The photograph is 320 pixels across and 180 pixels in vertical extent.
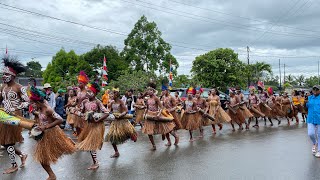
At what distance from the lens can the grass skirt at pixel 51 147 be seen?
6.08m

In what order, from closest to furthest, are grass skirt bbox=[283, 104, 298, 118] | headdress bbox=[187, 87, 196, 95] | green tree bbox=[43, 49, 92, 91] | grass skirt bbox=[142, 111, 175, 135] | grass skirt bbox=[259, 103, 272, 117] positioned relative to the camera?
1. grass skirt bbox=[142, 111, 175, 135]
2. headdress bbox=[187, 87, 196, 95]
3. grass skirt bbox=[259, 103, 272, 117]
4. grass skirt bbox=[283, 104, 298, 118]
5. green tree bbox=[43, 49, 92, 91]

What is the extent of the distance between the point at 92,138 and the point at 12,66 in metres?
2.23

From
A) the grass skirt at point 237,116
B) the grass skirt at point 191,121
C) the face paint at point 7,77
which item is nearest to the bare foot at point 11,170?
the face paint at point 7,77

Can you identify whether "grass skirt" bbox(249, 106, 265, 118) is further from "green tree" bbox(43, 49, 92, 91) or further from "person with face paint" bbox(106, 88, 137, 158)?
"green tree" bbox(43, 49, 92, 91)

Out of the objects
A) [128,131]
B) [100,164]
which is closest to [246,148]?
[128,131]

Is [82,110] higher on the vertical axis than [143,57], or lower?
lower

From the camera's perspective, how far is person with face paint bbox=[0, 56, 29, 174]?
7160mm

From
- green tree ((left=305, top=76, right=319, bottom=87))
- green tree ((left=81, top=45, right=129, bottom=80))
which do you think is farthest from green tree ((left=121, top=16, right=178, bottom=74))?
green tree ((left=305, top=76, right=319, bottom=87))

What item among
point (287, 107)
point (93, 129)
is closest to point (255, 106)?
point (287, 107)

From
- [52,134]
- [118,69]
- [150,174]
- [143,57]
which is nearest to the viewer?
[52,134]

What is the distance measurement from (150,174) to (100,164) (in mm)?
1522

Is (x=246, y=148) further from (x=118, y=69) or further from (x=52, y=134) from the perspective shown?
(x=118, y=69)

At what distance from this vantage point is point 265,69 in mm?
58438

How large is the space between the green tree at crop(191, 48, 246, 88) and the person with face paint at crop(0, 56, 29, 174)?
3086cm
